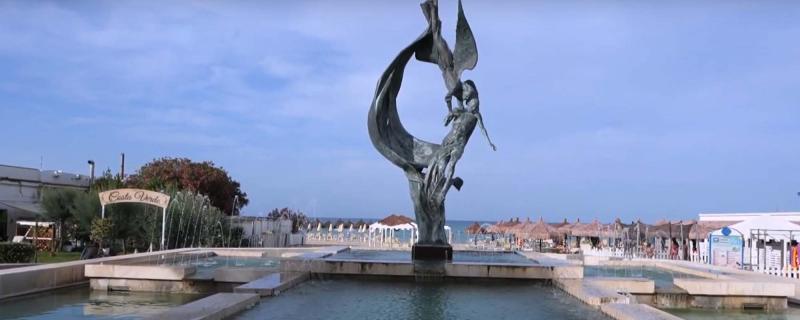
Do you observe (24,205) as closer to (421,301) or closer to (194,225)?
(194,225)

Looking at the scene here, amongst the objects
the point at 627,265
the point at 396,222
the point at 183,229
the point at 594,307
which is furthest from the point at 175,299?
the point at 396,222

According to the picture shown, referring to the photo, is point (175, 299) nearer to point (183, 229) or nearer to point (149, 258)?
point (149, 258)

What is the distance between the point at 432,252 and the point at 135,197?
10.2 metres

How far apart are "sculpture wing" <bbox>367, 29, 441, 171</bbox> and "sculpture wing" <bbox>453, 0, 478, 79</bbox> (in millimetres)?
906

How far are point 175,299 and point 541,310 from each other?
724 centimetres

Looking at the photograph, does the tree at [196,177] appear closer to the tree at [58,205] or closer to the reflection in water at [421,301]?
the tree at [58,205]

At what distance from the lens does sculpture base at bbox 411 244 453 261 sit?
18922 millimetres

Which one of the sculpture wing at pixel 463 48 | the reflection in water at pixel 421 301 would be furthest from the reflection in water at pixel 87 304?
the sculpture wing at pixel 463 48

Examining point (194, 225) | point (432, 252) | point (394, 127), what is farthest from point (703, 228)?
point (194, 225)

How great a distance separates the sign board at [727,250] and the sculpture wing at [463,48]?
38.0 feet

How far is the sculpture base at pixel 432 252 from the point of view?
1892 cm

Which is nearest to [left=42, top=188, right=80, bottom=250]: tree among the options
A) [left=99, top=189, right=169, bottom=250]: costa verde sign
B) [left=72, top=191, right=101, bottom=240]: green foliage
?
[left=72, top=191, right=101, bottom=240]: green foliage

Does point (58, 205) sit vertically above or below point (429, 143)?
below

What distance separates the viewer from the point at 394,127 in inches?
802
